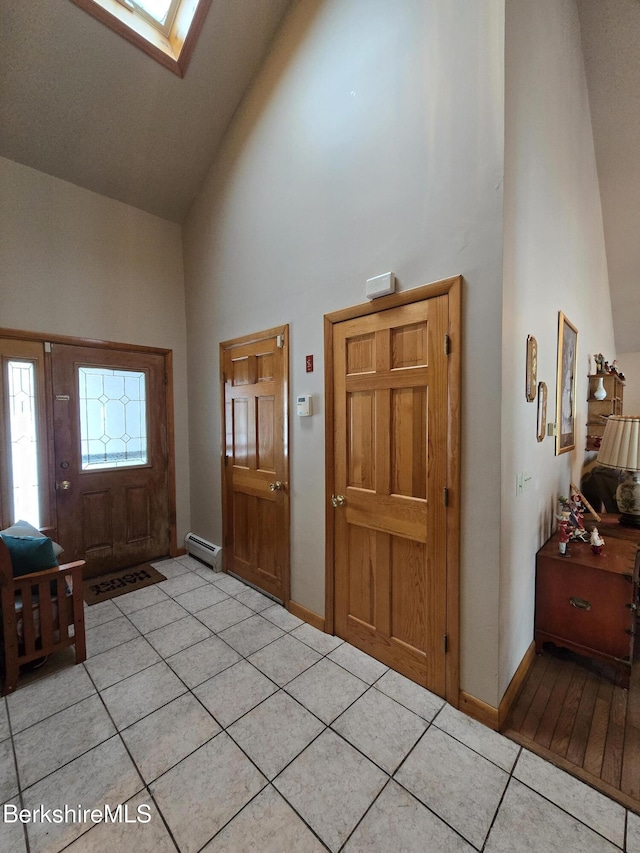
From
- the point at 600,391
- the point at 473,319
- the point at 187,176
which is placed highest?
the point at 187,176

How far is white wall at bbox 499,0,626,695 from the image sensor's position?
1651 mm

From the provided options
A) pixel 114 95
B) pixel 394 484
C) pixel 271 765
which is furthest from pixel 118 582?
pixel 114 95

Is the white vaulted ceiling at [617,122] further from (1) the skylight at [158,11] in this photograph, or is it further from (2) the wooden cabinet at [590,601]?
(2) the wooden cabinet at [590,601]

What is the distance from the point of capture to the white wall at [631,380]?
5.04m

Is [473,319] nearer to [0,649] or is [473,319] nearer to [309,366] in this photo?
[309,366]

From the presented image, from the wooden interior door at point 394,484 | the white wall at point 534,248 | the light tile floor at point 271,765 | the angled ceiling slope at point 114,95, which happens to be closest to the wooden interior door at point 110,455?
the light tile floor at point 271,765

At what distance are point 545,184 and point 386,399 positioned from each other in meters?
1.59

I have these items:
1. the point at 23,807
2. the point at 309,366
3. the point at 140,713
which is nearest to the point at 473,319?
the point at 309,366

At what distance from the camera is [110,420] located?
3.35m

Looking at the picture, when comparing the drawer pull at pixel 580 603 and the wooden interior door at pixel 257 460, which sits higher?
the wooden interior door at pixel 257 460

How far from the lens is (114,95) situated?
2680mm

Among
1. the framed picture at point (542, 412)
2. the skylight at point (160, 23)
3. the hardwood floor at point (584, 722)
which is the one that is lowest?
the hardwood floor at point (584, 722)

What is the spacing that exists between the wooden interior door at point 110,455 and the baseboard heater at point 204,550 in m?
0.23

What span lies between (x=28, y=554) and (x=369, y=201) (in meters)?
2.87
